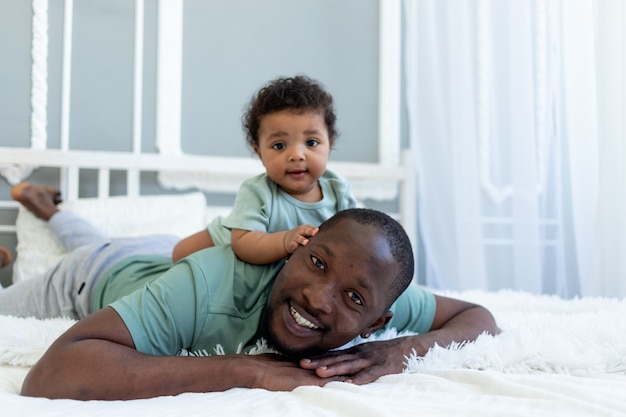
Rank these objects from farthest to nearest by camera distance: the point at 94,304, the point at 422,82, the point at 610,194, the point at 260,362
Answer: the point at 422,82 < the point at 610,194 < the point at 94,304 < the point at 260,362

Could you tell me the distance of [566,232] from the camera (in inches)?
82.6

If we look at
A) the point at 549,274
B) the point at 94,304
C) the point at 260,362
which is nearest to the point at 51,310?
the point at 94,304

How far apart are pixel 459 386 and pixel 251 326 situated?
0.38 meters

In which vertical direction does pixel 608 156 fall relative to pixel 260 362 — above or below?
above

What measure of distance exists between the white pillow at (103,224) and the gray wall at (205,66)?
0.92 feet

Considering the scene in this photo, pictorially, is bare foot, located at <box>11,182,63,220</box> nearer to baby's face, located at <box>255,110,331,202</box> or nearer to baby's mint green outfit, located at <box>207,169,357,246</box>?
baby's mint green outfit, located at <box>207,169,357,246</box>

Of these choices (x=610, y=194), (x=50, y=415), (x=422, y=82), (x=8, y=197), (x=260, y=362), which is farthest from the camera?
(x=422, y=82)

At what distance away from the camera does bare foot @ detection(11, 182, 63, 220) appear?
207 centimetres

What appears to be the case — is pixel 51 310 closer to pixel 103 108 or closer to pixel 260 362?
pixel 260 362

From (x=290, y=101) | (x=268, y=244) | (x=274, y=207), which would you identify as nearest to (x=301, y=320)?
(x=268, y=244)

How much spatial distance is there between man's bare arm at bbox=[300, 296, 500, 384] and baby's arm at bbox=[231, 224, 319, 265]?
20 centimetres

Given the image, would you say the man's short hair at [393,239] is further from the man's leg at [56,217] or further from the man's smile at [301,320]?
the man's leg at [56,217]

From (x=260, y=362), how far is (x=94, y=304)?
0.69 metres

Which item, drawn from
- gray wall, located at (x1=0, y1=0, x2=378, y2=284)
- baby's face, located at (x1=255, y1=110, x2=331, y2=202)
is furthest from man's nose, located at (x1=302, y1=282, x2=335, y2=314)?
gray wall, located at (x1=0, y1=0, x2=378, y2=284)
